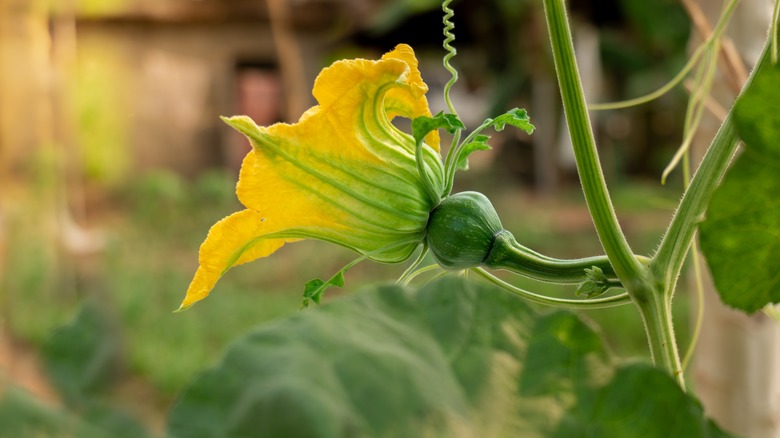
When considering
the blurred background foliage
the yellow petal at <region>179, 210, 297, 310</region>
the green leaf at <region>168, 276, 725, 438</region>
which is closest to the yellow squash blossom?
the yellow petal at <region>179, 210, 297, 310</region>

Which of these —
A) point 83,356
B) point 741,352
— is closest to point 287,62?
point 741,352

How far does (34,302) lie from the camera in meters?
4.14

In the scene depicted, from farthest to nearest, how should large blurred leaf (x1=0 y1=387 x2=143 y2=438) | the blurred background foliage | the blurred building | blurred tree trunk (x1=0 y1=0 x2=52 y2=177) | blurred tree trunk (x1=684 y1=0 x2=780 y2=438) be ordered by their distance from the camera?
the blurred building < blurred tree trunk (x1=0 y1=0 x2=52 y2=177) < the blurred background foliage < blurred tree trunk (x1=684 y1=0 x2=780 y2=438) < large blurred leaf (x1=0 y1=387 x2=143 y2=438)

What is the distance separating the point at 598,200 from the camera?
0.30 meters

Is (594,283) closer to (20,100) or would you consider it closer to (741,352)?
(741,352)

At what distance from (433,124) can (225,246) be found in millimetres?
93

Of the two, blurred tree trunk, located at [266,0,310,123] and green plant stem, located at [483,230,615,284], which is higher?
blurred tree trunk, located at [266,0,310,123]

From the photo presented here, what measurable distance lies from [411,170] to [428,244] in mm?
33

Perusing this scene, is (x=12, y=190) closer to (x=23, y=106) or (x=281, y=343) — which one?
(x=23, y=106)

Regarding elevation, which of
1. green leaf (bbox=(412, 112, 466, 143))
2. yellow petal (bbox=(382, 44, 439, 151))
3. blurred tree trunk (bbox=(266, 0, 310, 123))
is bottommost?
green leaf (bbox=(412, 112, 466, 143))

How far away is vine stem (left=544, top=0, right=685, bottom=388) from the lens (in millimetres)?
297

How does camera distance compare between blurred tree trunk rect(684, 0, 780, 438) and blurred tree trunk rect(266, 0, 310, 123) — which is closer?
blurred tree trunk rect(684, 0, 780, 438)

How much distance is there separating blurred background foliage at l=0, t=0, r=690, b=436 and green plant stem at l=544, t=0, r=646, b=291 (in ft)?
11.1

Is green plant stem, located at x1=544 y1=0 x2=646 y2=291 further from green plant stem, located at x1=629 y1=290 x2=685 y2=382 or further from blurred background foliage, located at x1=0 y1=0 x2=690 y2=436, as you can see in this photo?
blurred background foliage, located at x1=0 y1=0 x2=690 y2=436
